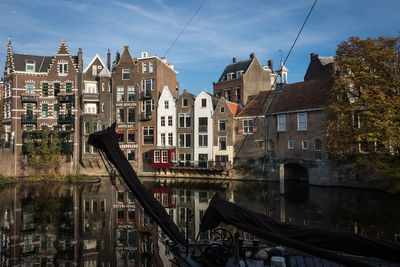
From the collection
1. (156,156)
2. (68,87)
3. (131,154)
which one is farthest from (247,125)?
(68,87)

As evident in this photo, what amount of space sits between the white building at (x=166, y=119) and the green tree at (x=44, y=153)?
14.6 meters

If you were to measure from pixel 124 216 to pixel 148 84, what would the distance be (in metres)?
29.7

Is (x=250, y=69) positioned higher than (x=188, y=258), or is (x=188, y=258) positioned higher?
(x=250, y=69)

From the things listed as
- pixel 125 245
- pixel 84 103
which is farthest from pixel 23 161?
pixel 125 245

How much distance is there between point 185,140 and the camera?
148ft

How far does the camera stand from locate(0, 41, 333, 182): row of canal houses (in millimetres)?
41969

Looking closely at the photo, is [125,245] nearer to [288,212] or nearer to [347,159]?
[288,212]

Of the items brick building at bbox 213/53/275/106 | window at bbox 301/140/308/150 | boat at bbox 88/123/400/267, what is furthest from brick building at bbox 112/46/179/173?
boat at bbox 88/123/400/267

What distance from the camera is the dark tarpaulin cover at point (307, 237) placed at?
7.16 m

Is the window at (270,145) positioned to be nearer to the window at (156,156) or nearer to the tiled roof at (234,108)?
the tiled roof at (234,108)

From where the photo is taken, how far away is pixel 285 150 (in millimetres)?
37688

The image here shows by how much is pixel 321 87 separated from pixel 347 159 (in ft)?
32.2

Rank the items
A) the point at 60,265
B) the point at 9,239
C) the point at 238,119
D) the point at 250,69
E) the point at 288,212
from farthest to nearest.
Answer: the point at 250,69 < the point at 238,119 < the point at 288,212 < the point at 9,239 < the point at 60,265

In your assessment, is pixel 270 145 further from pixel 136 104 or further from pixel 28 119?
pixel 28 119
